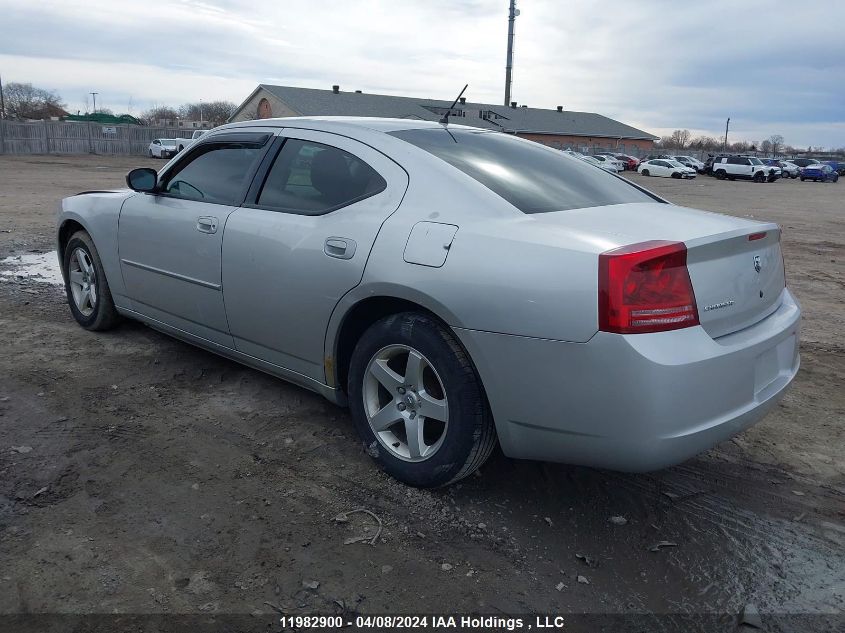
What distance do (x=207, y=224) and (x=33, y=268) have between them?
185 inches

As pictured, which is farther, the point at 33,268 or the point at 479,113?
the point at 479,113

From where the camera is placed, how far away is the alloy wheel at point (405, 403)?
3012 mm

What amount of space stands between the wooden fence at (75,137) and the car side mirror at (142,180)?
45265mm

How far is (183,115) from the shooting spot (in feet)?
344

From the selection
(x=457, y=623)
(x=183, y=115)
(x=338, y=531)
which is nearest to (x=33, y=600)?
(x=338, y=531)

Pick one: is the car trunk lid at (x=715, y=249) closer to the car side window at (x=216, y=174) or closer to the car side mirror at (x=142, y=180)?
the car side window at (x=216, y=174)

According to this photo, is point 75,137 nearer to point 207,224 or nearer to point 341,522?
point 207,224

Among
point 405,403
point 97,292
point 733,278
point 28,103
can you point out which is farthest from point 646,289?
point 28,103

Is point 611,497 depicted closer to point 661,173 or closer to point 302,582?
point 302,582

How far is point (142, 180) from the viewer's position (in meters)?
4.40

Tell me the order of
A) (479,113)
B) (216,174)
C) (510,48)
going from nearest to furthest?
(216,174), (510,48), (479,113)

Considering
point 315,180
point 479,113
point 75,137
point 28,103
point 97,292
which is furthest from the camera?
point 28,103

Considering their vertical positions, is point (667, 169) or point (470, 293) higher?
point (667, 169)

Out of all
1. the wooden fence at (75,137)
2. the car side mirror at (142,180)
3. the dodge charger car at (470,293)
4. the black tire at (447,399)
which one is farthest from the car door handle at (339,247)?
the wooden fence at (75,137)
